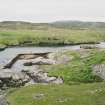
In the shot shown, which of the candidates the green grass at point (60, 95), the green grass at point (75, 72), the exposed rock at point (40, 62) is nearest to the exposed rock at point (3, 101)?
the green grass at point (60, 95)

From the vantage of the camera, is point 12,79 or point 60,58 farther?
point 60,58

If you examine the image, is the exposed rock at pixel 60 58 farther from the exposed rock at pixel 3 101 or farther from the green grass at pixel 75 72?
the exposed rock at pixel 3 101

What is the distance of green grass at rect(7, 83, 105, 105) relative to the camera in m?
40.3

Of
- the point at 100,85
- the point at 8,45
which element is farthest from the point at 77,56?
the point at 8,45

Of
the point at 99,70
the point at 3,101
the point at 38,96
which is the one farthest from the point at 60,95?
the point at 99,70

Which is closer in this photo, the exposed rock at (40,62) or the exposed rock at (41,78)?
the exposed rock at (41,78)

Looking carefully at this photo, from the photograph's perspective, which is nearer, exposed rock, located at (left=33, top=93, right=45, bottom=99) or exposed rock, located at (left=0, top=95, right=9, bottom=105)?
exposed rock, located at (left=0, top=95, right=9, bottom=105)

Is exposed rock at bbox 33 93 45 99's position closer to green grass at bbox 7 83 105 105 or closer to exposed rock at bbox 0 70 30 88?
green grass at bbox 7 83 105 105

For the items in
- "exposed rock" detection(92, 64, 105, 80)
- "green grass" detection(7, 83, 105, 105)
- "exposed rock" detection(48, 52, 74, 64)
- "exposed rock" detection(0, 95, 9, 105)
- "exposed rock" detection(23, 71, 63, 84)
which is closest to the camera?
"green grass" detection(7, 83, 105, 105)

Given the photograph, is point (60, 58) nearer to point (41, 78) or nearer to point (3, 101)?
point (41, 78)

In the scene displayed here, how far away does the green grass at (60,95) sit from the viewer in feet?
132

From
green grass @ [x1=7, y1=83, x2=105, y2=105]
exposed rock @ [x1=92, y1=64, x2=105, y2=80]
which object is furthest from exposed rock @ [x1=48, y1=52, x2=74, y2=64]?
green grass @ [x1=7, y1=83, x2=105, y2=105]

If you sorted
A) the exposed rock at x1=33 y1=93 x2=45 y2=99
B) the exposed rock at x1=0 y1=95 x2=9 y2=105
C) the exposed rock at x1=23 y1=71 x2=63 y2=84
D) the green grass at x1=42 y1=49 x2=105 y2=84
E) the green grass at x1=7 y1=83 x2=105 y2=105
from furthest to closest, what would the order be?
the exposed rock at x1=23 y1=71 x2=63 y2=84, the green grass at x1=42 y1=49 x2=105 y2=84, the exposed rock at x1=33 y1=93 x2=45 y2=99, the exposed rock at x1=0 y1=95 x2=9 y2=105, the green grass at x1=7 y1=83 x2=105 y2=105

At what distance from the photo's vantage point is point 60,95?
43.6 m
